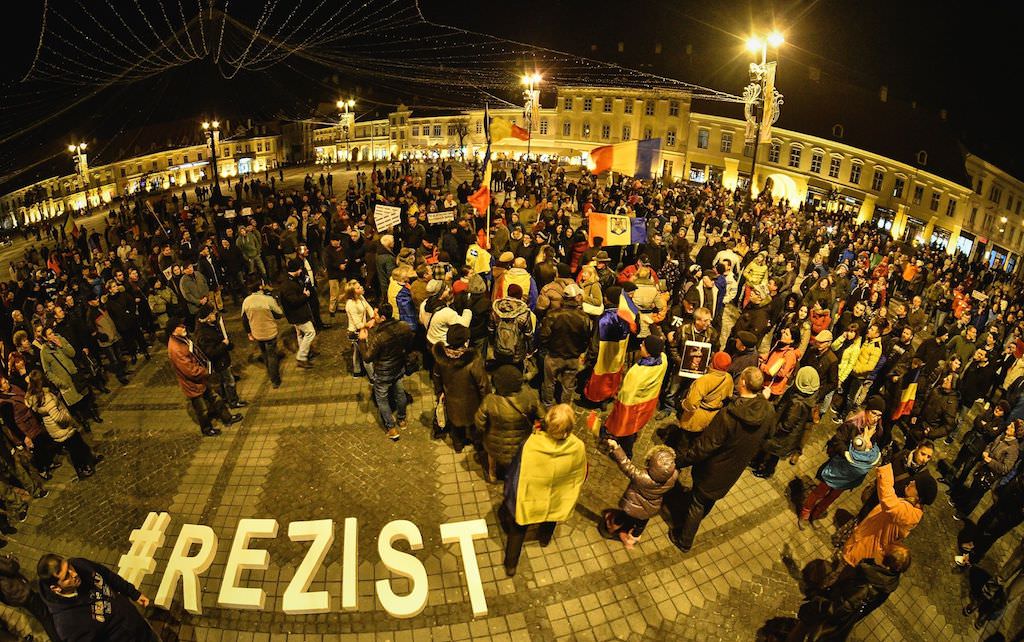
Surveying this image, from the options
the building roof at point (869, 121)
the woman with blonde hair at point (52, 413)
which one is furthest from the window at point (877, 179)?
the woman with blonde hair at point (52, 413)

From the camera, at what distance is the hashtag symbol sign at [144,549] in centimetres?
618

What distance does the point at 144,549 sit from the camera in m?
6.37

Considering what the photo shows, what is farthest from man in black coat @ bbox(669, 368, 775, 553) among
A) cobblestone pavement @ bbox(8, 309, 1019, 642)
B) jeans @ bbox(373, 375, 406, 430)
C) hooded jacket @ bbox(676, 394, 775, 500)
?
jeans @ bbox(373, 375, 406, 430)

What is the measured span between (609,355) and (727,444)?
254 centimetres

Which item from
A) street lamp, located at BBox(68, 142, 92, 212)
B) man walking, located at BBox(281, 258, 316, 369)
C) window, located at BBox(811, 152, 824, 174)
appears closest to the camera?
man walking, located at BBox(281, 258, 316, 369)

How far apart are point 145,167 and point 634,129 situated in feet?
206

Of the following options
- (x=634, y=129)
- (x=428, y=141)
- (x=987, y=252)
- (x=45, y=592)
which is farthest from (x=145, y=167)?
(x=987, y=252)

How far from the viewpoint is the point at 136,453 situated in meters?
8.22

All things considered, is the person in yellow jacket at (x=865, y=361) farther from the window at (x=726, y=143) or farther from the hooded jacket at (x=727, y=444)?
the window at (x=726, y=143)

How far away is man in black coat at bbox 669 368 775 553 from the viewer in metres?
5.52

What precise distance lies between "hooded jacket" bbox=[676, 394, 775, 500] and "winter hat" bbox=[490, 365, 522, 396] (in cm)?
196

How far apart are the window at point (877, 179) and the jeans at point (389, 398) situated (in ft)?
136

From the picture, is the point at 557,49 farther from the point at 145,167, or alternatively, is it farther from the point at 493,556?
the point at 493,556

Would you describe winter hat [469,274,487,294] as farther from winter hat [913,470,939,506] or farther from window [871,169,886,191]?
window [871,169,886,191]
